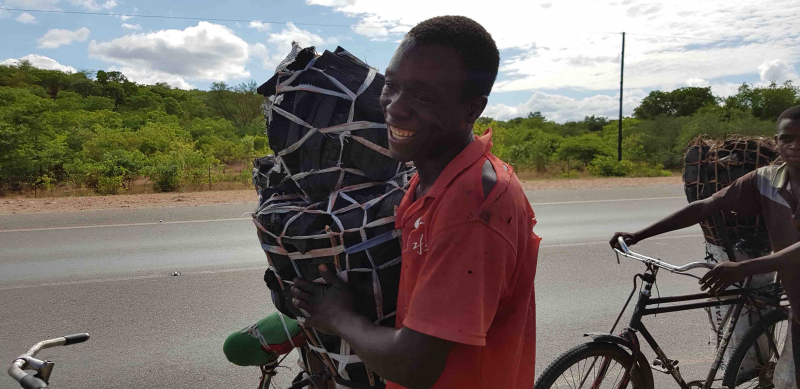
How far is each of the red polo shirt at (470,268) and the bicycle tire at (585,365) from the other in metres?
1.46

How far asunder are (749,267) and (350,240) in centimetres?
186

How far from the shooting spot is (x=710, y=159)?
9.53ft

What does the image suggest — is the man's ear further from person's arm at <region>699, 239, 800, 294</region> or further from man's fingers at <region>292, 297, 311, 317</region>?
person's arm at <region>699, 239, 800, 294</region>

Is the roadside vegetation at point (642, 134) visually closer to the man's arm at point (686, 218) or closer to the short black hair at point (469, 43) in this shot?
the man's arm at point (686, 218)

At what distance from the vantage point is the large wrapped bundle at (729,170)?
2.76m

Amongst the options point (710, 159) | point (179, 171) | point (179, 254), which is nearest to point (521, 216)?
point (710, 159)

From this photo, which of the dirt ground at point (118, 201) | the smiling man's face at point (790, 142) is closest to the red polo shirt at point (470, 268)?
the smiling man's face at point (790, 142)

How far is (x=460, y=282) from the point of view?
0.96 metres

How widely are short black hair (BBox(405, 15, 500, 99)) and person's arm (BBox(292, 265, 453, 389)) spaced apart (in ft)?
1.55

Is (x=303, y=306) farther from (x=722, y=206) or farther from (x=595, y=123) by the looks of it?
(x=595, y=123)

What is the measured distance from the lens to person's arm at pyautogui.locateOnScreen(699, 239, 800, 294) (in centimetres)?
220

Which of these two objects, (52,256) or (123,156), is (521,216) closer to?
(52,256)

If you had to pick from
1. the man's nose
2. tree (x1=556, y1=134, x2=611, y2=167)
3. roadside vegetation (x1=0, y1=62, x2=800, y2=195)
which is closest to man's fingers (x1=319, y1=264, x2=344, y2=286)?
the man's nose

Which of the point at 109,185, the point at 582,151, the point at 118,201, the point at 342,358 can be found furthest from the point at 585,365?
the point at 582,151
